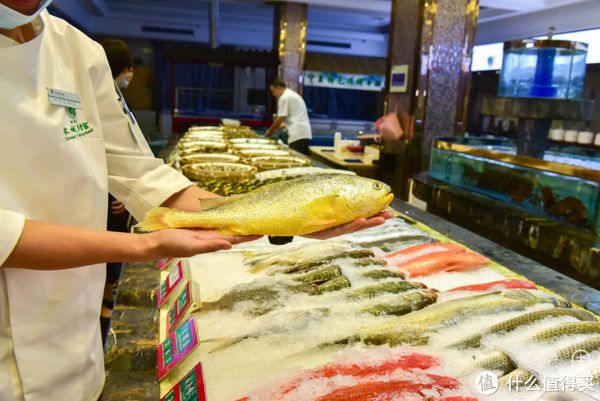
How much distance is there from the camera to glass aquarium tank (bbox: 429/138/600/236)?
281cm

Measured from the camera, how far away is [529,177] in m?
3.25

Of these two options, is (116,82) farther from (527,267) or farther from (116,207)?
(527,267)

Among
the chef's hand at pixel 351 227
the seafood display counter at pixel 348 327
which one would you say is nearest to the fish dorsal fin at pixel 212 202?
the seafood display counter at pixel 348 327

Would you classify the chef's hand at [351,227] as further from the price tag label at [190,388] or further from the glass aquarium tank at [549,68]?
the glass aquarium tank at [549,68]

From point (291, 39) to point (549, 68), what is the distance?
7386 mm

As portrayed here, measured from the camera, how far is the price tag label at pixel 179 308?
4.83ft

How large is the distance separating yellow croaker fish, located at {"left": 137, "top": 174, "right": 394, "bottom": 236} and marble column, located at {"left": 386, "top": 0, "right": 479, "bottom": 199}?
489cm

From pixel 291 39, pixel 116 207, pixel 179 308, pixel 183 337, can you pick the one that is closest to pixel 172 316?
pixel 179 308

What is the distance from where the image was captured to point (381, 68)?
14.8 meters

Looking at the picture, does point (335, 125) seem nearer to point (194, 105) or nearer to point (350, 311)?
point (194, 105)

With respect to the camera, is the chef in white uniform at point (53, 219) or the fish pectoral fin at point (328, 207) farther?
the fish pectoral fin at point (328, 207)

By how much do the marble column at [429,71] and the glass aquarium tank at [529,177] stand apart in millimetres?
1499

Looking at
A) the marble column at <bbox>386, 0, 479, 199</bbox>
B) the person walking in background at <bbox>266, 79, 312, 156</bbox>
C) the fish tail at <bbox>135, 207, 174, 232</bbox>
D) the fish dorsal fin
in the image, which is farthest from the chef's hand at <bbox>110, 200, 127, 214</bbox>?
the person walking in background at <bbox>266, 79, 312, 156</bbox>

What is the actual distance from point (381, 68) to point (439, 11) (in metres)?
9.20
